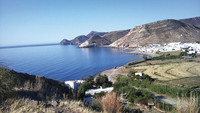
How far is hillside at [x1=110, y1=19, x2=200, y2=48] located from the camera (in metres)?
97.8

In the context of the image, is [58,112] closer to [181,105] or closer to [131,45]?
[181,105]

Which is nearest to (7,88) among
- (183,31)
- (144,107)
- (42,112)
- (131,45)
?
(42,112)

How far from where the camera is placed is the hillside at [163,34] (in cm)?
9785

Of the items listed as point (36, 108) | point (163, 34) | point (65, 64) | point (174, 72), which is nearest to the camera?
point (36, 108)

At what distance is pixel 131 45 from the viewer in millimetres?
110375

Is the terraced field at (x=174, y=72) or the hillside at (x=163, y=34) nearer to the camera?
the terraced field at (x=174, y=72)

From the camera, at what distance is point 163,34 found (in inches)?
4129

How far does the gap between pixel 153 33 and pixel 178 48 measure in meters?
41.5

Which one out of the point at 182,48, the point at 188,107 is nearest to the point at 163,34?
the point at 182,48

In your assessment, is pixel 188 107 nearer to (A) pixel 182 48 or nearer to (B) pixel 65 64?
(B) pixel 65 64

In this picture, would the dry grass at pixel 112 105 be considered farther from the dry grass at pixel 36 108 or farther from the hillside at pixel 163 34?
the hillside at pixel 163 34

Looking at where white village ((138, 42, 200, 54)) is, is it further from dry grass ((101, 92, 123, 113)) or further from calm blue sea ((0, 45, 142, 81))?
dry grass ((101, 92, 123, 113))

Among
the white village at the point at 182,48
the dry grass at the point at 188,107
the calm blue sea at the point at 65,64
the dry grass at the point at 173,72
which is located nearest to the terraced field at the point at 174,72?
the dry grass at the point at 173,72

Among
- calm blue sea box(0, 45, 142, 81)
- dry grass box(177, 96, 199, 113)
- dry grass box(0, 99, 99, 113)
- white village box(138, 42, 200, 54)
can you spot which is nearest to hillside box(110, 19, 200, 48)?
Answer: white village box(138, 42, 200, 54)
